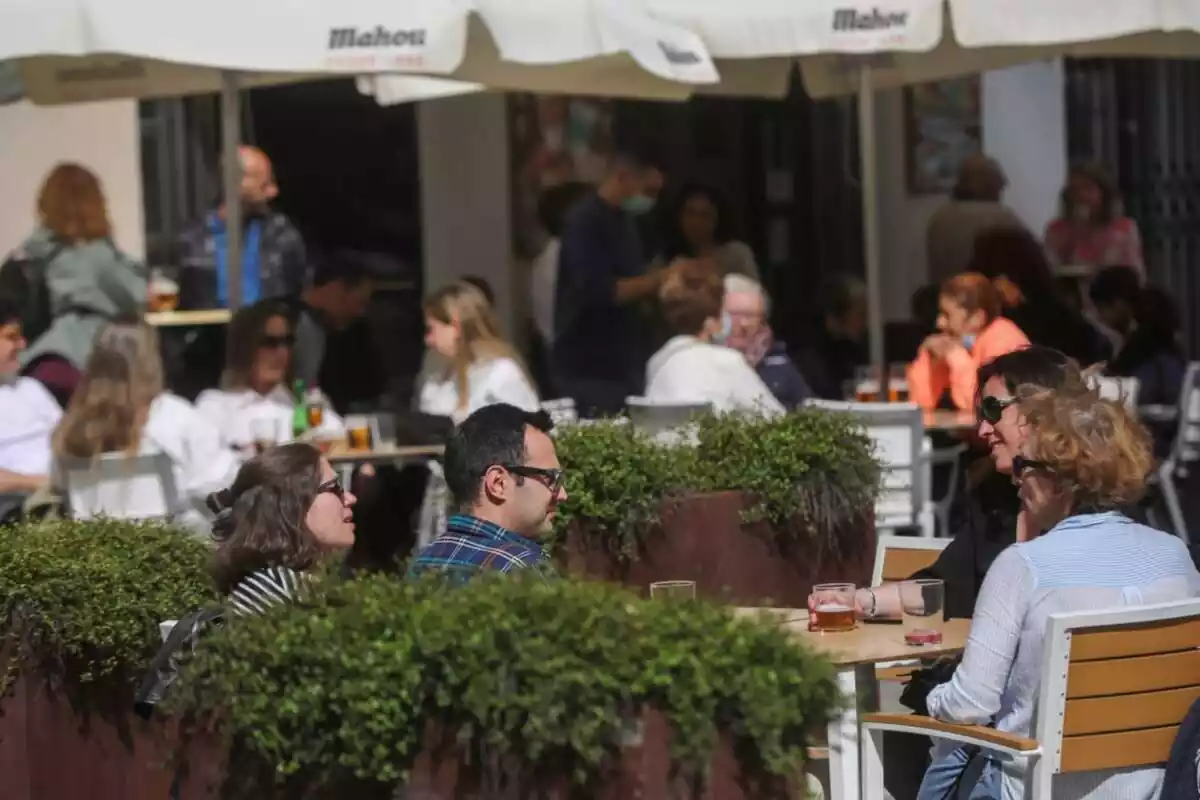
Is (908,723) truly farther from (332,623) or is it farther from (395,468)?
(395,468)

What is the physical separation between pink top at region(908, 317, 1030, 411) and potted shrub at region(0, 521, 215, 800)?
5366 mm

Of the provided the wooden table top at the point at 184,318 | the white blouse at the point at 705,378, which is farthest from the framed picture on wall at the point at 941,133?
the white blouse at the point at 705,378

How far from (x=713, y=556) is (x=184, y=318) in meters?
4.44

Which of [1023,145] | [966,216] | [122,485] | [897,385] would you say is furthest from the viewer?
[1023,145]

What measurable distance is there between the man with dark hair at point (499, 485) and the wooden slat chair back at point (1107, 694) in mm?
927

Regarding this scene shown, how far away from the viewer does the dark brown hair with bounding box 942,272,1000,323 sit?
10.1 metres

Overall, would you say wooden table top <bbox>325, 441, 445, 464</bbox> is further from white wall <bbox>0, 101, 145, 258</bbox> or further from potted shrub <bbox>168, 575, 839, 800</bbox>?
potted shrub <bbox>168, 575, 839, 800</bbox>

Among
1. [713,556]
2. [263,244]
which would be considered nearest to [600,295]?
[263,244]

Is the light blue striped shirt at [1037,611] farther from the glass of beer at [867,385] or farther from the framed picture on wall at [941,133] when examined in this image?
the framed picture on wall at [941,133]

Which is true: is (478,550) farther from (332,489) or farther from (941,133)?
(941,133)

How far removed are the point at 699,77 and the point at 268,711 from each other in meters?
6.00

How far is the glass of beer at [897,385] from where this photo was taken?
9.86m

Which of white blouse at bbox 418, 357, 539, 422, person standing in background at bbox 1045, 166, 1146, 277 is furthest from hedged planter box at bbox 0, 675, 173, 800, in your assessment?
person standing in background at bbox 1045, 166, 1146, 277

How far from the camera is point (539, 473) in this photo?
475cm
